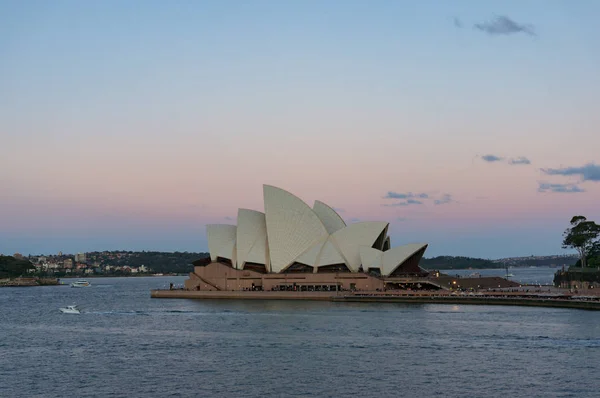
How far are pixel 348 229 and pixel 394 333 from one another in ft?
113

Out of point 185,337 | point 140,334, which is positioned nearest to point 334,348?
point 185,337

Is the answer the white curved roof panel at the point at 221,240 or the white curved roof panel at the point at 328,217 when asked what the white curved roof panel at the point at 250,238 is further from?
the white curved roof panel at the point at 328,217

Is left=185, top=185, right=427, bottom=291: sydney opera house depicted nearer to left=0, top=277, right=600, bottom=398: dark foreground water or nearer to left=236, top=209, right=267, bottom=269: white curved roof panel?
left=236, top=209, right=267, bottom=269: white curved roof panel

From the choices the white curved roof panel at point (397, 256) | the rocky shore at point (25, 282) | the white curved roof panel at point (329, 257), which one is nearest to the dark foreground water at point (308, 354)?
the white curved roof panel at point (397, 256)

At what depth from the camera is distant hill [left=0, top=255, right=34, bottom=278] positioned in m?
163

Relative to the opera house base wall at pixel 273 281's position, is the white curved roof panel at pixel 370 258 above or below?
above

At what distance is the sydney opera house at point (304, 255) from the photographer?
7619cm

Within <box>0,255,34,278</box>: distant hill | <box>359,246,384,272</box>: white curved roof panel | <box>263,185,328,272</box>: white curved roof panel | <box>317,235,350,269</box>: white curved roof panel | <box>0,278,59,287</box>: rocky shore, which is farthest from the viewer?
<box>0,255,34,278</box>: distant hill

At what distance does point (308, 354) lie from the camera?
36.9 m

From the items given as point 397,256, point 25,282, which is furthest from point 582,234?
point 25,282

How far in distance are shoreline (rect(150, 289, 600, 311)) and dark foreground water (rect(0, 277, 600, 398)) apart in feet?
13.2

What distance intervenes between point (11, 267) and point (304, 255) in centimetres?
10923

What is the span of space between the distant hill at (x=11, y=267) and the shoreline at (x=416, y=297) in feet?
308

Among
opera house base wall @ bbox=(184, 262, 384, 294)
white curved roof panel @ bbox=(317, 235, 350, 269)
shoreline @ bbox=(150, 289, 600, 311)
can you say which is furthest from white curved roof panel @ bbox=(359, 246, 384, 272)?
shoreline @ bbox=(150, 289, 600, 311)
